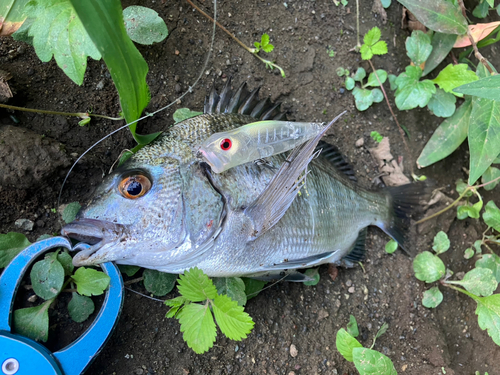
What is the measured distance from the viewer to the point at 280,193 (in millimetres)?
1263

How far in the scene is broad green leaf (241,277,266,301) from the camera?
1.62 meters

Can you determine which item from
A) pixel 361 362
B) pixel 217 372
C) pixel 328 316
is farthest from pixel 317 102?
pixel 217 372

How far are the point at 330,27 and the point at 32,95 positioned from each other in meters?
1.76

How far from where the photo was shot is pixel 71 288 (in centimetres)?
140

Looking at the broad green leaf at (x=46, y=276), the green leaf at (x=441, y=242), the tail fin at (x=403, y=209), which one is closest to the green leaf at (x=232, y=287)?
the broad green leaf at (x=46, y=276)

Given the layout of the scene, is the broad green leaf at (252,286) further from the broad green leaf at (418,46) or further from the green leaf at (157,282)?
the broad green leaf at (418,46)

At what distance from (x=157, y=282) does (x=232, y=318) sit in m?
0.46

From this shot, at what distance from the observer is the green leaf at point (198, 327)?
1224 mm

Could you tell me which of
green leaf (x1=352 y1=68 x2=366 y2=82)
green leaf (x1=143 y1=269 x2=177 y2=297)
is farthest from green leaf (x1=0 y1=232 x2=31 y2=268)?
green leaf (x1=352 y1=68 x2=366 y2=82)

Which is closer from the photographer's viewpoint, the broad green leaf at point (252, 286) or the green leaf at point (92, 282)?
the green leaf at point (92, 282)

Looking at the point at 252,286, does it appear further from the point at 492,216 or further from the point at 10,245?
the point at 492,216

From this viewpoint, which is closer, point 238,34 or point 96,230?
point 96,230

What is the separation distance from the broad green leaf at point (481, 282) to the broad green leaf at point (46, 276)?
2.21 meters

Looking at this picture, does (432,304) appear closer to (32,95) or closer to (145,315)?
(145,315)
